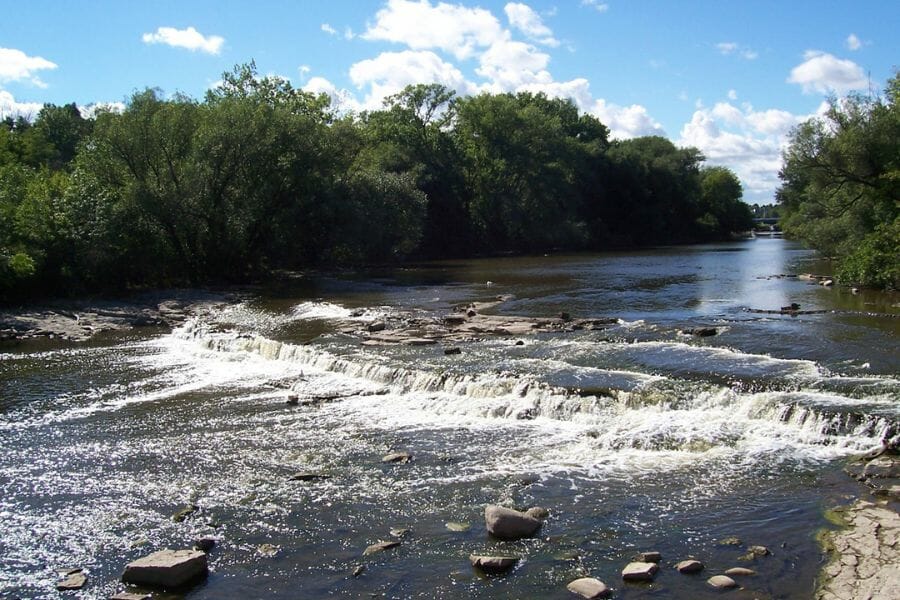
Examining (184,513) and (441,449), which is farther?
(441,449)

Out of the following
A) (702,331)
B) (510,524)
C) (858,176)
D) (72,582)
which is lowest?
(72,582)

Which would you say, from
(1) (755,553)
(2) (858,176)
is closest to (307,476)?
(1) (755,553)

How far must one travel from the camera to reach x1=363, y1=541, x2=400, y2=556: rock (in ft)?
34.2

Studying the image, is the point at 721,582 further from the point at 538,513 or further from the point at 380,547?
the point at 380,547

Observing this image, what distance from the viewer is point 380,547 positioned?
10.5 m

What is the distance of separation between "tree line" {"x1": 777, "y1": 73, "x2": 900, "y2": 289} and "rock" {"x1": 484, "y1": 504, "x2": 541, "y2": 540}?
101 ft

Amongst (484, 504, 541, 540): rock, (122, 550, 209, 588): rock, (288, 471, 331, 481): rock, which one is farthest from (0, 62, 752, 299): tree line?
(484, 504, 541, 540): rock

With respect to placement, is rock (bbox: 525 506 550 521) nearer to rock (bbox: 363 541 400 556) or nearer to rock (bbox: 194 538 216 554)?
rock (bbox: 363 541 400 556)

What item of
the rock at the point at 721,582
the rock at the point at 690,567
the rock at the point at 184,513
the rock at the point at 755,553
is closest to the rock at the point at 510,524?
the rock at the point at 690,567

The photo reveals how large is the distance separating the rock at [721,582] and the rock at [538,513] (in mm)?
2803

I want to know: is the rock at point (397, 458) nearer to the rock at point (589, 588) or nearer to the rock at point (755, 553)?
the rock at point (589, 588)

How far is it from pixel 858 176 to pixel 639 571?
124 feet

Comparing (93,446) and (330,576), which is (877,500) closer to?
(330,576)

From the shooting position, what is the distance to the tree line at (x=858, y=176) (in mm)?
35781
